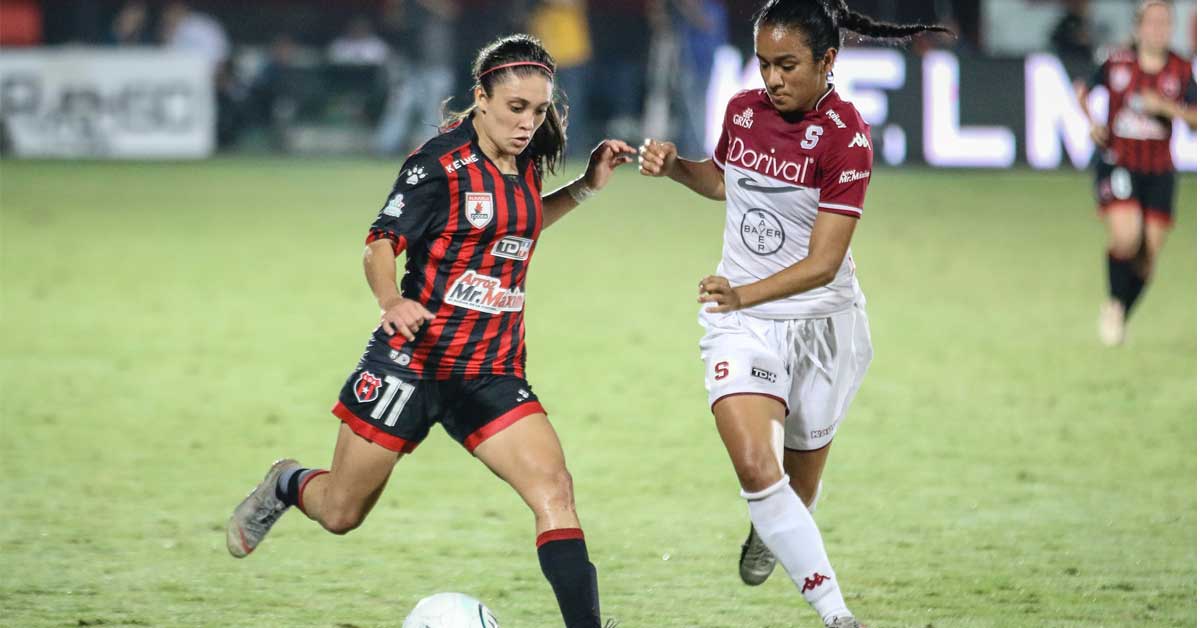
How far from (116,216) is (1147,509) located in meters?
11.0

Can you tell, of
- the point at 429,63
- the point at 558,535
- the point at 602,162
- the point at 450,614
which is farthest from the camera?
the point at 429,63

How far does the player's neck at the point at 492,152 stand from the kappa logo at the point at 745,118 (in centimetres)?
72

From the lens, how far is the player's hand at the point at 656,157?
513 centimetres

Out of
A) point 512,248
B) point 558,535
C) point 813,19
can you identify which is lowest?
point 558,535

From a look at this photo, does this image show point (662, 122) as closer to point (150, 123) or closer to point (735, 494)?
point (150, 123)

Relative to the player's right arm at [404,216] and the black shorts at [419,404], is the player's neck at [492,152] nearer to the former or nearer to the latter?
the player's right arm at [404,216]

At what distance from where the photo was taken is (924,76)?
58.2 ft

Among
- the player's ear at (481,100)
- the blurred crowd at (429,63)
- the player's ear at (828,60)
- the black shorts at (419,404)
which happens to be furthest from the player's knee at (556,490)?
the blurred crowd at (429,63)

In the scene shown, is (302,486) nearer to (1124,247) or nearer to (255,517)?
(255,517)

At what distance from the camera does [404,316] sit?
14.5 ft

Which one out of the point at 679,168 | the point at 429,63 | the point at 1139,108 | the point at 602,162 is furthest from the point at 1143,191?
the point at 429,63

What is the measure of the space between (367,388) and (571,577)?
0.83 m

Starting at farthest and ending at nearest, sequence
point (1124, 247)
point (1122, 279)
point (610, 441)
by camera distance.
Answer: point (1124, 247)
point (1122, 279)
point (610, 441)

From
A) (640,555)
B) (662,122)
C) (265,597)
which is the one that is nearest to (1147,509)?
(640,555)
